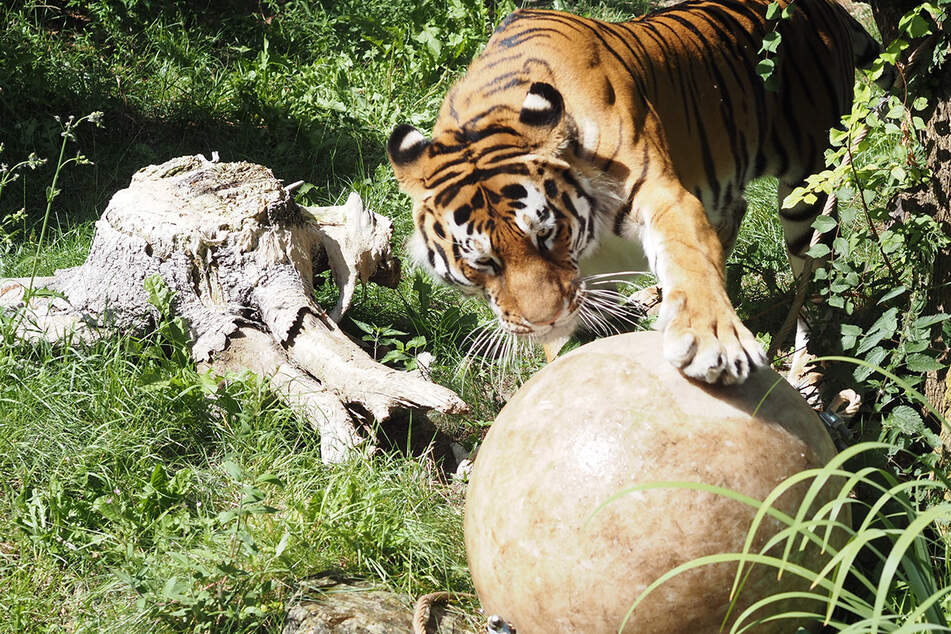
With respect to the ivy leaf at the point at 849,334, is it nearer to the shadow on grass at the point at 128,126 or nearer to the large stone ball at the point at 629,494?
the large stone ball at the point at 629,494

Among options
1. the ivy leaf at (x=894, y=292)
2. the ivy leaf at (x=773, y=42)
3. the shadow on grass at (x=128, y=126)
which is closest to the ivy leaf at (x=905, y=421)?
the ivy leaf at (x=894, y=292)

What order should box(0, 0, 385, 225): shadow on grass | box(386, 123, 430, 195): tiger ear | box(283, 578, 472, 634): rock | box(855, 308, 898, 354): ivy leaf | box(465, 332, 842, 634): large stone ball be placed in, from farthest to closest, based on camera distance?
box(0, 0, 385, 225): shadow on grass
box(386, 123, 430, 195): tiger ear
box(855, 308, 898, 354): ivy leaf
box(283, 578, 472, 634): rock
box(465, 332, 842, 634): large stone ball

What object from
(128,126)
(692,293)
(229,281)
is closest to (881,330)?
(692,293)

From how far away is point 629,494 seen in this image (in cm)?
228

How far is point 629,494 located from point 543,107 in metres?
1.49

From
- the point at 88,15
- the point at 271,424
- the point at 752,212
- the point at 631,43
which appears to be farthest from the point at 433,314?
the point at 88,15

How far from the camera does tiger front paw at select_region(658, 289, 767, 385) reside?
2469mm

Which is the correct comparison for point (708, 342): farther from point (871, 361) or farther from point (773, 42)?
point (773, 42)

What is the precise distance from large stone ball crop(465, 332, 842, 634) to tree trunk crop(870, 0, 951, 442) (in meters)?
0.83

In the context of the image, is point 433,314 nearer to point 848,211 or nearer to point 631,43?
point 631,43

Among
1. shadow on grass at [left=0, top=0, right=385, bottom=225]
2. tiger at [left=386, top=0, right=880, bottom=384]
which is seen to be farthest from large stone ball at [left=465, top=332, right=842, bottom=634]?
shadow on grass at [left=0, top=0, right=385, bottom=225]

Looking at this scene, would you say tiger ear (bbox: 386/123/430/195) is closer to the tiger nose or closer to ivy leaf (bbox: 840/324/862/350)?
the tiger nose

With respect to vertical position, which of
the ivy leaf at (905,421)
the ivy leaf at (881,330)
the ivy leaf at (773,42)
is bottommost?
the ivy leaf at (905,421)

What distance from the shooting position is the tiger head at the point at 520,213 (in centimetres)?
331
